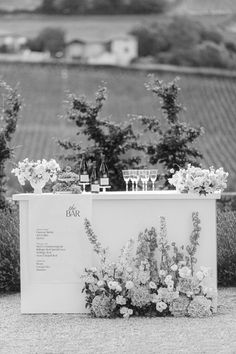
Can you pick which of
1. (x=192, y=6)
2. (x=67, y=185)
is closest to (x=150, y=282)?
(x=67, y=185)

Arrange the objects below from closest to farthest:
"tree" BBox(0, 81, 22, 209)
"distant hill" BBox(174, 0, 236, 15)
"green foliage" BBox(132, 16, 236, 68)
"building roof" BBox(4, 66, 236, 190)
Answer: "tree" BBox(0, 81, 22, 209) < "building roof" BBox(4, 66, 236, 190) < "green foliage" BBox(132, 16, 236, 68) < "distant hill" BBox(174, 0, 236, 15)

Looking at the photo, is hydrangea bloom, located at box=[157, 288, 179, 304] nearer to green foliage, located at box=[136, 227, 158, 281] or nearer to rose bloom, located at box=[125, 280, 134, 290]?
green foliage, located at box=[136, 227, 158, 281]

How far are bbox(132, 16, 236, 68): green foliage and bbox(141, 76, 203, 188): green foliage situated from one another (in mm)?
36854

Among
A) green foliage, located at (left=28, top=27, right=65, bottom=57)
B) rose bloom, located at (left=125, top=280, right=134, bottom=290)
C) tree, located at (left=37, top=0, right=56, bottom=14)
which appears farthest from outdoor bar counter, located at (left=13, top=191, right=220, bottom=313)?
tree, located at (left=37, top=0, right=56, bottom=14)

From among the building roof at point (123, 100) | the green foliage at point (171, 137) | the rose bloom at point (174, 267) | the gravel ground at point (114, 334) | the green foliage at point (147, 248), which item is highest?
the building roof at point (123, 100)

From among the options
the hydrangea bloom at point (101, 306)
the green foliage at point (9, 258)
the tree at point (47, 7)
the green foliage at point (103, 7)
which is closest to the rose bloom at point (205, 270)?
the hydrangea bloom at point (101, 306)

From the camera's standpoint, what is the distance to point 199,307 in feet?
28.8

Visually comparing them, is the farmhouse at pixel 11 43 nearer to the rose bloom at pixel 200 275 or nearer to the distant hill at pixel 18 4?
the distant hill at pixel 18 4

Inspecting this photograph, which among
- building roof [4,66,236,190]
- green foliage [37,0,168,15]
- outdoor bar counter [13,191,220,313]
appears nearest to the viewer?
outdoor bar counter [13,191,220,313]

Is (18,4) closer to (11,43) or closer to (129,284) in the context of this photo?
(11,43)

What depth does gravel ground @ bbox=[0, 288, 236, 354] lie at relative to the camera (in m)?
7.40

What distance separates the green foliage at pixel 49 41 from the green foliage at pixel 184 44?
3.77 meters

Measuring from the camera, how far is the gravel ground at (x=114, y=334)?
740cm

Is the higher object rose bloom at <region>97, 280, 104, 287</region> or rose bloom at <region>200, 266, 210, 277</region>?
rose bloom at <region>200, 266, 210, 277</region>
